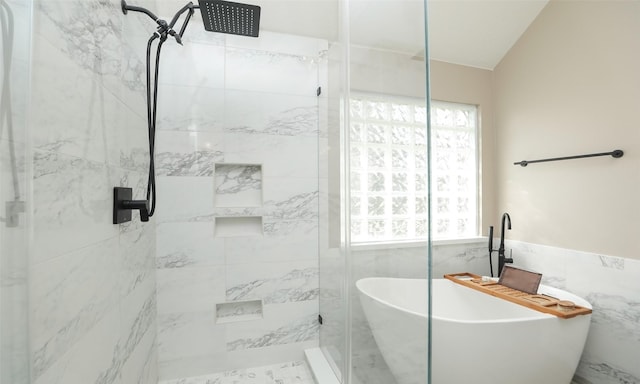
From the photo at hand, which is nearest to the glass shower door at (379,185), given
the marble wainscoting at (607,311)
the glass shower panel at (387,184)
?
the glass shower panel at (387,184)

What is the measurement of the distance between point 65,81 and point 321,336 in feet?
6.43

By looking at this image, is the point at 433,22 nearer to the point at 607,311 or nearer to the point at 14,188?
the point at 607,311

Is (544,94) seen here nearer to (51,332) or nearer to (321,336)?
(321,336)

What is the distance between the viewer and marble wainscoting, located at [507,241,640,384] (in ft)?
5.52

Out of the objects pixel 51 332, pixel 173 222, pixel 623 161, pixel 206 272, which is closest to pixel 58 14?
pixel 51 332

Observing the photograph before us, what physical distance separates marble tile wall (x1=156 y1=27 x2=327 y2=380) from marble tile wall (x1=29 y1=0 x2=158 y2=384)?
16.0 inches

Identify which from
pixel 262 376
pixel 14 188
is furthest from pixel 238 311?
pixel 14 188

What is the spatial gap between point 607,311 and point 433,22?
234 cm

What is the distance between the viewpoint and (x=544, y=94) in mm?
2258

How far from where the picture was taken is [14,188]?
21.4 inches

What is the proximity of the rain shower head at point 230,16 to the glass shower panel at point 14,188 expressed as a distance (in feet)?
2.94

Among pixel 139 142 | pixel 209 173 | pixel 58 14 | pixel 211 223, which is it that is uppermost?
pixel 58 14

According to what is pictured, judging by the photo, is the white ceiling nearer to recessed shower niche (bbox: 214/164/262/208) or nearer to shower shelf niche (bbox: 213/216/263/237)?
recessed shower niche (bbox: 214/164/262/208)

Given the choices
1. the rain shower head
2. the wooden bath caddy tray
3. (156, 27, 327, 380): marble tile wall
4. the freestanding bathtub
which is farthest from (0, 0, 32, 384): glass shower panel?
the wooden bath caddy tray
